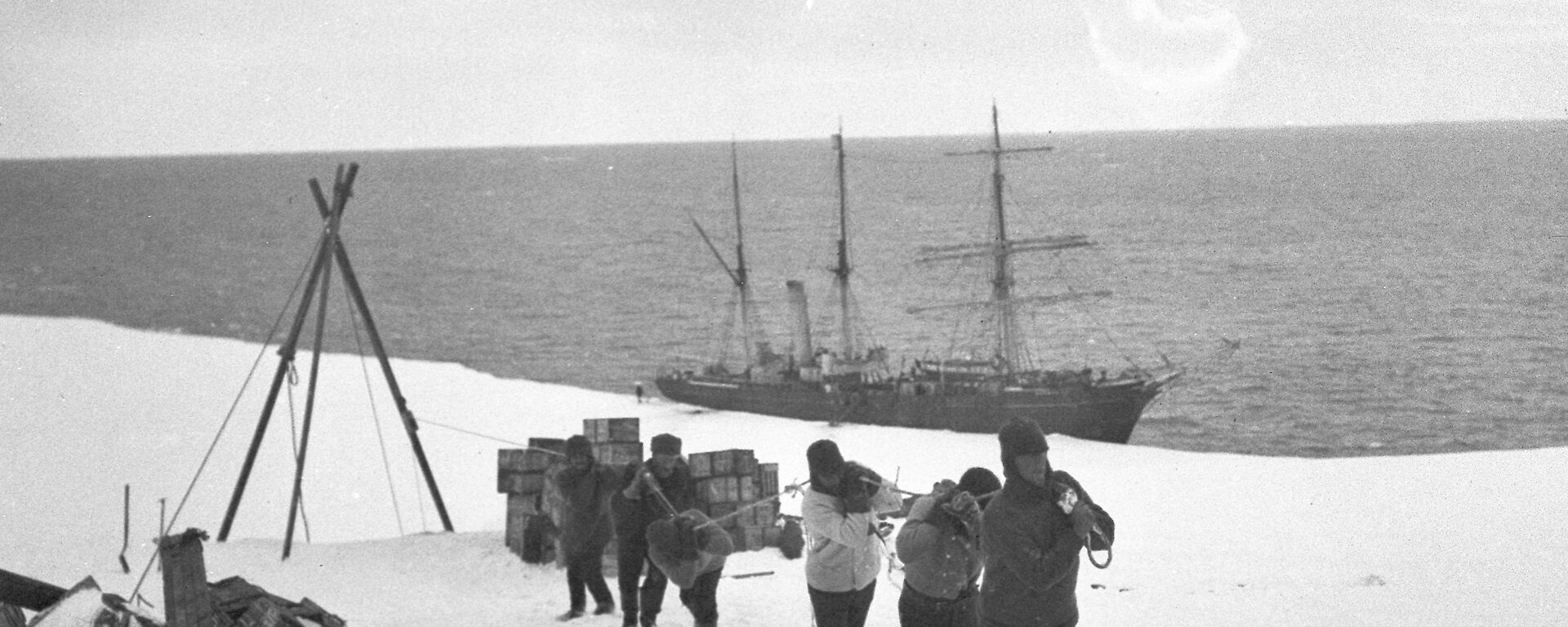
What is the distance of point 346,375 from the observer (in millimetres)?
33500

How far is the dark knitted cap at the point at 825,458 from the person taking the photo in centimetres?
671

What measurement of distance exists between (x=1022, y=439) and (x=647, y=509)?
3.11 metres

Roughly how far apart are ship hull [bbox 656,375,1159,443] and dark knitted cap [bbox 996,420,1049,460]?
75.5ft

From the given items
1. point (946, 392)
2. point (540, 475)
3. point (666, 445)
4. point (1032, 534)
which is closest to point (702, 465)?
point (540, 475)

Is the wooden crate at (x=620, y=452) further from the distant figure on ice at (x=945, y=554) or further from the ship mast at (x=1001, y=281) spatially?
the ship mast at (x=1001, y=281)

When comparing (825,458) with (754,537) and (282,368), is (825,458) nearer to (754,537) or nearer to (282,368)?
(754,537)

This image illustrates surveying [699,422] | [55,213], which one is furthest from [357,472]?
[55,213]

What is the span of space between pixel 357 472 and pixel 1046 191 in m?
117

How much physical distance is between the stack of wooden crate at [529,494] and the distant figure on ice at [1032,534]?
5.90 m

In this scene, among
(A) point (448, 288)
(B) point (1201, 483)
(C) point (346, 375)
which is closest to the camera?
(B) point (1201, 483)

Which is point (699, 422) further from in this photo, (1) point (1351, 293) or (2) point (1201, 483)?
(1) point (1351, 293)

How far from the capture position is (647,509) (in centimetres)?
838

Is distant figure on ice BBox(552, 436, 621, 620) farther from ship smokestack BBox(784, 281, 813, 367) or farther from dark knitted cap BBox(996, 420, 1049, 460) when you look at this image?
ship smokestack BBox(784, 281, 813, 367)

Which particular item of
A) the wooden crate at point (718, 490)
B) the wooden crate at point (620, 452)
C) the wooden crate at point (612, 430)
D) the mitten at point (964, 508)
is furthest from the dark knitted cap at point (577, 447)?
the mitten at point (964, 508)
